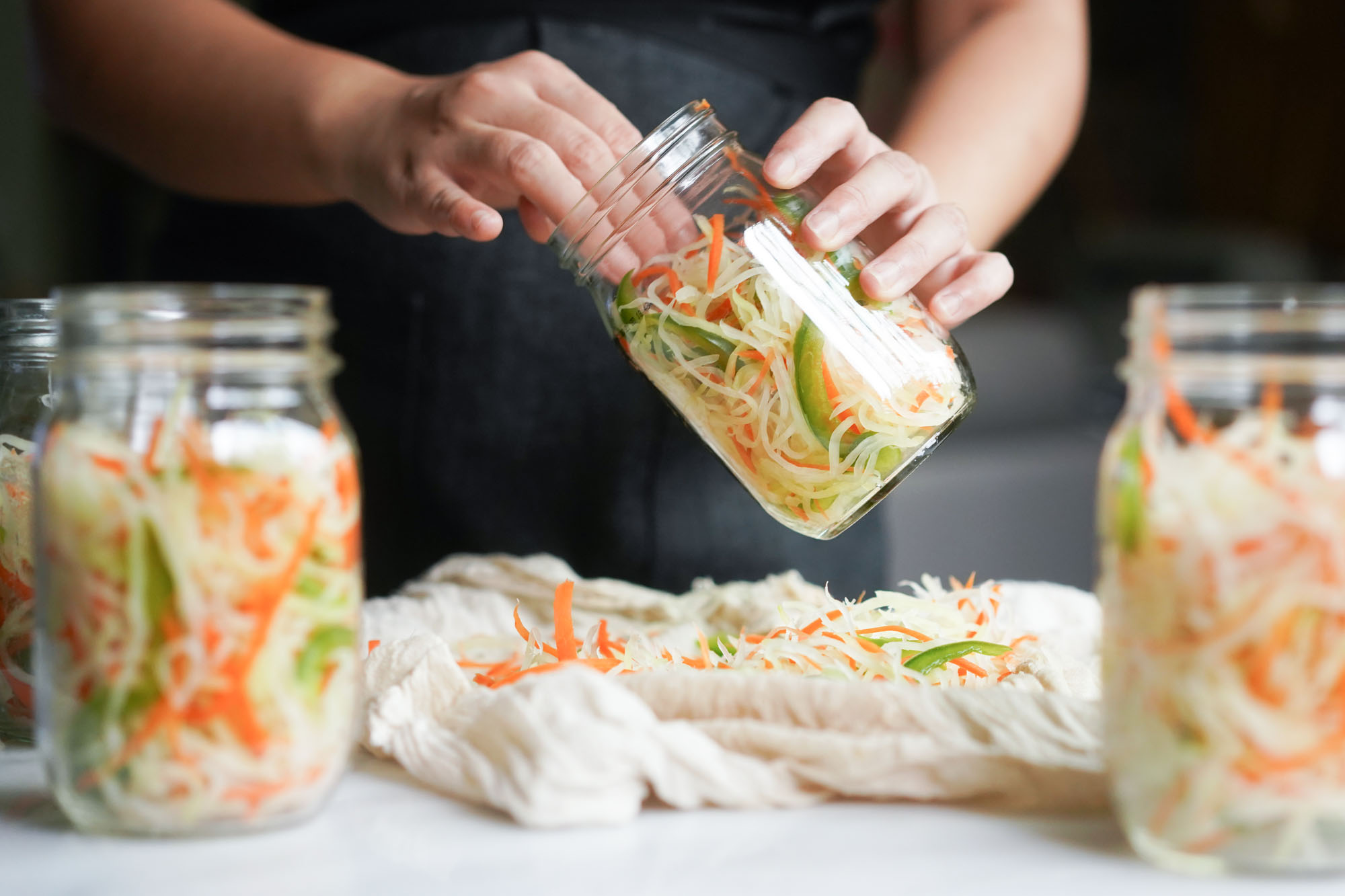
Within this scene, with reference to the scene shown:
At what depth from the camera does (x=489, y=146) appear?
0.78m

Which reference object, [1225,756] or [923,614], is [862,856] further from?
[923,614]

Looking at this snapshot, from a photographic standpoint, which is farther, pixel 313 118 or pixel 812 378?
pixel 313 118

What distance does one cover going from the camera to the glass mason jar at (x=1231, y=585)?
0.42 m

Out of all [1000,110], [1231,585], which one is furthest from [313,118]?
[1231,585]

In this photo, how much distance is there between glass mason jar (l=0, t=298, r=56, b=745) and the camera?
0.65 m

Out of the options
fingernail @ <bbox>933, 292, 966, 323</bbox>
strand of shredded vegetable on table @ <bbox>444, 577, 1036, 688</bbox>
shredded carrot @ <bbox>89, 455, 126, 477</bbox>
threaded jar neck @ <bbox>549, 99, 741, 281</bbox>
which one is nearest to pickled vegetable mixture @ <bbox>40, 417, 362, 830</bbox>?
shredded carrot @ <bbox>89, 455, 126, 477</bbox>

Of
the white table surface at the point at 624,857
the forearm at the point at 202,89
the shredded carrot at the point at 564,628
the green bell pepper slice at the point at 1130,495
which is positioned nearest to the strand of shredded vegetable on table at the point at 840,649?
the shredded carrot at the point at 564,628

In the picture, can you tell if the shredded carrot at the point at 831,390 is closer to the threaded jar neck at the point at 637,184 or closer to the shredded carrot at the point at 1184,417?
the threaded jar neck at the point at 637,184

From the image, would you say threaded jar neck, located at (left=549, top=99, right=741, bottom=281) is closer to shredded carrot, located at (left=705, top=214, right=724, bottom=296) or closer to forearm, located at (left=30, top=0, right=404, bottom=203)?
shredded carrot, located at (left=705, top=214, right=724, bottom=296)

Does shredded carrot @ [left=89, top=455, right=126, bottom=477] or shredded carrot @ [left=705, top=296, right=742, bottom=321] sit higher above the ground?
shredded carrot @ [left=705, top=296, right=742, bottom=321]

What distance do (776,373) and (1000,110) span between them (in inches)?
25.9

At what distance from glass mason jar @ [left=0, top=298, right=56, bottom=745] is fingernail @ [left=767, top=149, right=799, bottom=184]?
410mm

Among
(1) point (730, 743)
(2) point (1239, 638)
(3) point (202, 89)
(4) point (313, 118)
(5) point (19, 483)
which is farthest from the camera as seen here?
(3) point (202, 89)

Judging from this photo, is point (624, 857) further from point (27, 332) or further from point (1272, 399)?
point (27, 332)
